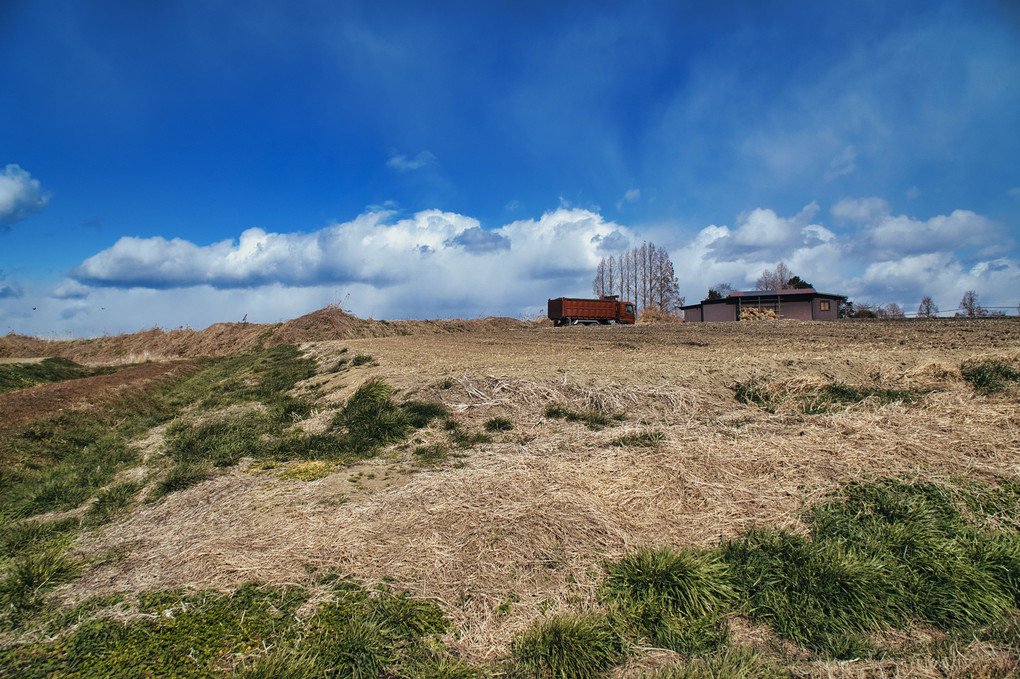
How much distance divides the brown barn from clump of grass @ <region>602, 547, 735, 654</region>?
43.3 meters

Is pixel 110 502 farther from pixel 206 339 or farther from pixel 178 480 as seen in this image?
pixel 206 339

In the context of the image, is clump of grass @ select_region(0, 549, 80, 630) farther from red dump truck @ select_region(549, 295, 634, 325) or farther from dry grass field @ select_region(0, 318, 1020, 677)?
red dump truck @ select_region(549, 295, 634, 325)

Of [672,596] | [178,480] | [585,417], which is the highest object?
[585,417]

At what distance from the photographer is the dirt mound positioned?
35969 millimetres

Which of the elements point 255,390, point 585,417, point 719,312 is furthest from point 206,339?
point 719,312

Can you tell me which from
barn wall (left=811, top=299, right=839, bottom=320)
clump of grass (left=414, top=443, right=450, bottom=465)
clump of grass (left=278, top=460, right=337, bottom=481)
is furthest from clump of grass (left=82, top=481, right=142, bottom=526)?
barn wall (left=811, top=299, right=839, bottom=320)

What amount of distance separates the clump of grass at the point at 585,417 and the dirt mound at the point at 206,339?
31140 mm

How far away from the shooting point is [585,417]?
7.01m

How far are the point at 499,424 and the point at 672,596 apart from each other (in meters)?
4.01

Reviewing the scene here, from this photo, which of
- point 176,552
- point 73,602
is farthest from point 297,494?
point 73,602

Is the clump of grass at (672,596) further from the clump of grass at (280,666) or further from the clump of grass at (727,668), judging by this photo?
the clump of grass at (280,666)

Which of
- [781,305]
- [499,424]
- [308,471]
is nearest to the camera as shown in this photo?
[308,471]

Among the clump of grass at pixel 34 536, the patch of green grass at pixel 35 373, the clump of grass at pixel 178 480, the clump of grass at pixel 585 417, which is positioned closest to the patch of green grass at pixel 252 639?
the clump of grass at pixel 34 536

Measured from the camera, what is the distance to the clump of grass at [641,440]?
5774mm
